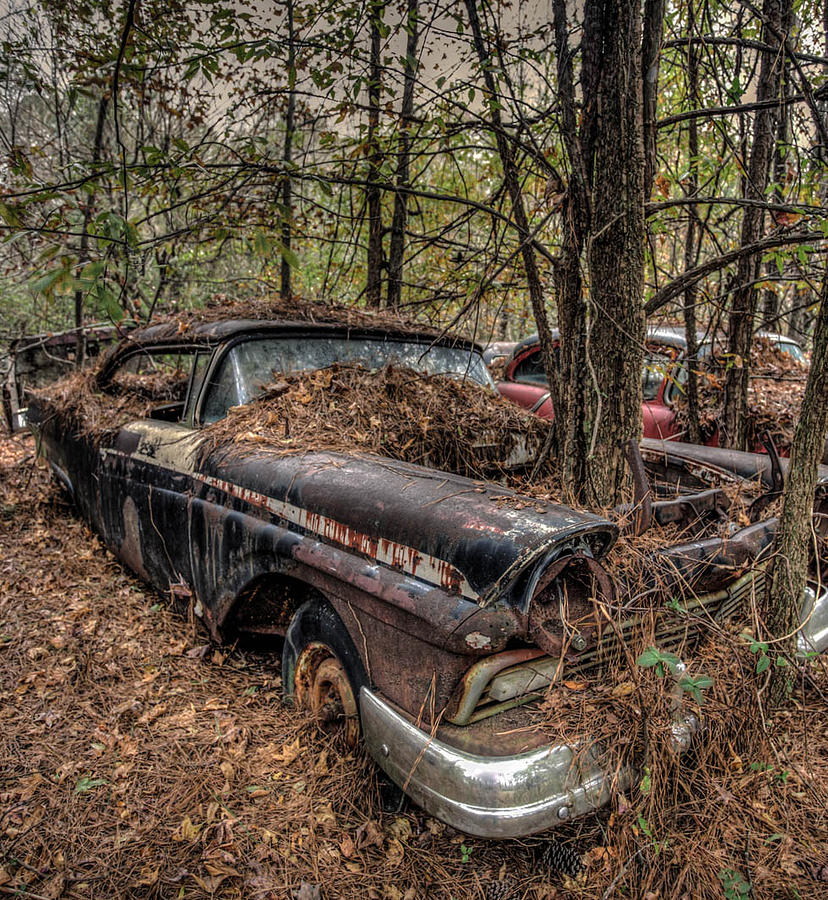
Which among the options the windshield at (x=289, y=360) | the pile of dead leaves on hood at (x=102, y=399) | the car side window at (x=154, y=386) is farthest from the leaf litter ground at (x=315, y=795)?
the pile of dead leaves on hood at (x=102, y=399)

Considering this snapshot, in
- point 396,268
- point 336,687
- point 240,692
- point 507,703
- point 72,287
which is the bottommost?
point 240,692

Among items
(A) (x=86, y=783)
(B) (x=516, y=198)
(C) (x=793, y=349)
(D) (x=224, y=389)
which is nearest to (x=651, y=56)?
(B) (x=516, y=198)

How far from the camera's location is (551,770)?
1629mm

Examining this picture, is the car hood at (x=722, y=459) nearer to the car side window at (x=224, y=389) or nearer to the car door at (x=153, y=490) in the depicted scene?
the car side window at (x=224, y=389)

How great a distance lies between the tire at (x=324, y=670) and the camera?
2.09 m

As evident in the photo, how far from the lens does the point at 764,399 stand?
18.0 ft

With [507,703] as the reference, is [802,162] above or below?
above

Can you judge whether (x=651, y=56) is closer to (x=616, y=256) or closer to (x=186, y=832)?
(x=616, y=256)

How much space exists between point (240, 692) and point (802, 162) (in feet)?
14.7

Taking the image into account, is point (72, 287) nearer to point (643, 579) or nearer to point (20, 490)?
point (643, 579)

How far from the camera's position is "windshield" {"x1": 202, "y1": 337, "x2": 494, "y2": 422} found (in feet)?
10.2

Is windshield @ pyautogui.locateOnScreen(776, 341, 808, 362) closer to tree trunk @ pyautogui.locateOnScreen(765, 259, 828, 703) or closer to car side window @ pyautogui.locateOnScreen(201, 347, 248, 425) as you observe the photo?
tree trunk @ pyautogui.locateOnScreen(765, 259, 828, 703)

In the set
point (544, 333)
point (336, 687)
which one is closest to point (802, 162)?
point (544, 333)

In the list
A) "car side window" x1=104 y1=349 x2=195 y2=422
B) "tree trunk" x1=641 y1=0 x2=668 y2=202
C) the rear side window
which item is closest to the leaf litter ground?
"car side window" x1=104 y1=349 x2=195 y2=422
